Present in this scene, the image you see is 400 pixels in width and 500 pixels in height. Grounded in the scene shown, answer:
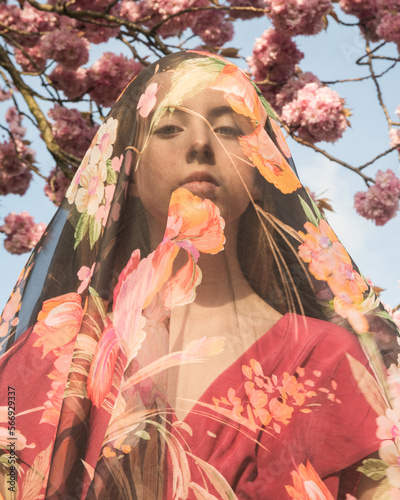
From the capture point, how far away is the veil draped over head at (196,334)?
2.70 feet

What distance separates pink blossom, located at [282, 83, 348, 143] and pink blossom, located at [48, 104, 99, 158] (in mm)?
933

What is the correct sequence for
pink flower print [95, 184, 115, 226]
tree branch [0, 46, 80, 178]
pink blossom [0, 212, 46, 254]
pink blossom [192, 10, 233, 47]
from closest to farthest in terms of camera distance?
pink flower print [95, 184, 115, 226]
tree branch [0, 46, 80, 178]
pink blossom [192, 10, 233, 47]
pink blossom [0, 212, 46, 254]

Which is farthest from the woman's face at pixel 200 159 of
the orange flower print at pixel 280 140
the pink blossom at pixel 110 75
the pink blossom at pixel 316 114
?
the pink blossom at pixel 110 75

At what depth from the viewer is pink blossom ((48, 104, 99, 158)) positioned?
8.70 feet

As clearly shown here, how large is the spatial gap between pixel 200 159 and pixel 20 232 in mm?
2801

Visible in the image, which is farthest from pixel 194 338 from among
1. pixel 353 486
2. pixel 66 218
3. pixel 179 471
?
pixel 66 218

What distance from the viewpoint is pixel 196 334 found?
0.91 m

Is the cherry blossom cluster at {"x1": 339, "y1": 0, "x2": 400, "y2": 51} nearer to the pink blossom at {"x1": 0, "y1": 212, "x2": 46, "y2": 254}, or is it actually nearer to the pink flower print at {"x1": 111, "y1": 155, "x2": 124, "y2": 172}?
the pink flower print at {"x1": 111, "y1": 155, "x2": 124, "y2": 172}

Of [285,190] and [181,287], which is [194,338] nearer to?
[181,287]

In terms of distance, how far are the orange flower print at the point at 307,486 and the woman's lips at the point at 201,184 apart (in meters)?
0.48

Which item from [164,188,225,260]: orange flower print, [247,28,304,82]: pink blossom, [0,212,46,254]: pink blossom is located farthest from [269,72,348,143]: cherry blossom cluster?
[0,212,46,254]: pink blossom

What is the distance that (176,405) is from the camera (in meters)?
0.84

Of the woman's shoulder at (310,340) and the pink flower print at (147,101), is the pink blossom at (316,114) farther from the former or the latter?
the woman's shoulder at (310,340)

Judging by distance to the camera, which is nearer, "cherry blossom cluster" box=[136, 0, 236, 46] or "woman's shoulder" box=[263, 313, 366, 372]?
"woman's shoulder" box=[263, 313, 366, 372]
